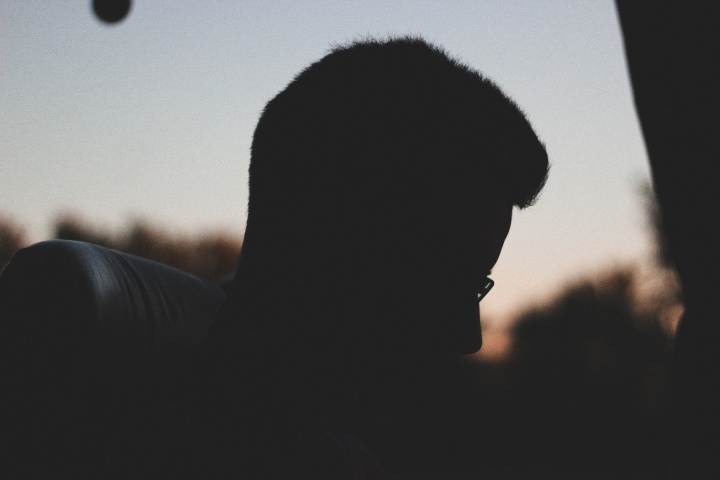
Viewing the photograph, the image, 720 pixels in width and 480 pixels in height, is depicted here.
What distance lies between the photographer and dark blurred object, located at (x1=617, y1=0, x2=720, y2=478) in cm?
83

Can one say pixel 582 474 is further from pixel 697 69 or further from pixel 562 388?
pixel 697 69

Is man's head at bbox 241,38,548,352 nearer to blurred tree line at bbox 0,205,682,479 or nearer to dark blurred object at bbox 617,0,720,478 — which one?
dark blurred object at bbox 617,0,720,478

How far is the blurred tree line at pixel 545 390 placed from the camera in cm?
3000

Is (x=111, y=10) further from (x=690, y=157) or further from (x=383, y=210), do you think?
(x=690, y=157)

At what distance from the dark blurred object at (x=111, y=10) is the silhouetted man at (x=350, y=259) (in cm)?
202

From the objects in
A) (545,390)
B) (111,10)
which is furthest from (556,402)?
(111,10)

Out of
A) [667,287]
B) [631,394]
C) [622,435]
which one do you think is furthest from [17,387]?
[631,394]

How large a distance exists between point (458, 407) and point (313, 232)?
3143 cm

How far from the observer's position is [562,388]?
38.0 metres

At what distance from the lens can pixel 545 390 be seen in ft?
124

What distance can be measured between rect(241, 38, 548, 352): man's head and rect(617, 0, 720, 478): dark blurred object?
710 mm

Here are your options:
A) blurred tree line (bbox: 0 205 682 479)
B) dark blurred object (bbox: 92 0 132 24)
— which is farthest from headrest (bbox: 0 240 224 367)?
blurred tree line (bbox: 0 205 682 479)

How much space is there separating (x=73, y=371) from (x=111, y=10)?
2.42 m

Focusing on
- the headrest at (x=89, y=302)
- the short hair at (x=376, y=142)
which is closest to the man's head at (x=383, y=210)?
the short hair at (x=376, y=142)
